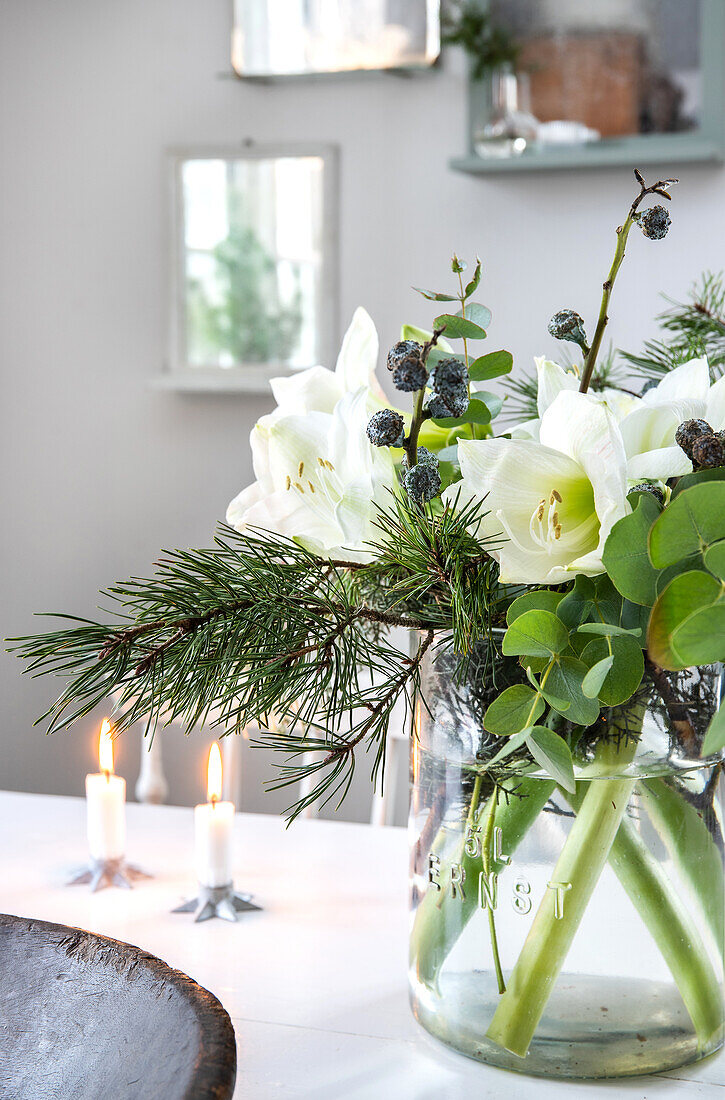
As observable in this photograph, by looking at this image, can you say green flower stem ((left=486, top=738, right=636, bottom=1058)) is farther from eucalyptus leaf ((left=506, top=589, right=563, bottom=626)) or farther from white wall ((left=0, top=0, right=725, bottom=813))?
white wall ((left=0, top=0, right=725, bottom=813))

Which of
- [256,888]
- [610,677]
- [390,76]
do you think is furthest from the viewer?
[390,76]

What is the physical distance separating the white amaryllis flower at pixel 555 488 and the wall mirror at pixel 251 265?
4.67 feet

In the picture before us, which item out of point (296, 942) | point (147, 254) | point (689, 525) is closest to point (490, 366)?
point (689, 525)

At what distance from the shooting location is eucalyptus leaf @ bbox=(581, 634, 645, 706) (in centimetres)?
48

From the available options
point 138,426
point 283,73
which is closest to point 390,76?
point 283,73

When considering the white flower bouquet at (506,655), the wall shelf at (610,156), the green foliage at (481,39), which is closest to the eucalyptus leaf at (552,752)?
the white flower bouquet at (506,655)

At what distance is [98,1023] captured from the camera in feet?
1.67

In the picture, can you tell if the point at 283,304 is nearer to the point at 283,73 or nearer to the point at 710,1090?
the point at 283,73

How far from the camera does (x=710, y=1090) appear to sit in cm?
59

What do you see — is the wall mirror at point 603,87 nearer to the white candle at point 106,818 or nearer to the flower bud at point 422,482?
the white candle at point 106,818

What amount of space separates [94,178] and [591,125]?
0.86 meters

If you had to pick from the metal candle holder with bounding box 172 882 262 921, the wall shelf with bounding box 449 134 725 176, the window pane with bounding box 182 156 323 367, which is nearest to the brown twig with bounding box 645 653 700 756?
the metal candle holder with bounding box 172 882 262 921

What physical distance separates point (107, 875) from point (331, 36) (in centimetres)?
140

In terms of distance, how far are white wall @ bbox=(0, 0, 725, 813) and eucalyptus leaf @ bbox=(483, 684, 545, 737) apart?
136cm
